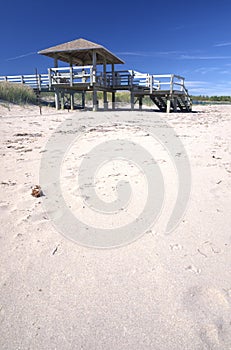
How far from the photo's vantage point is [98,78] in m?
17.1

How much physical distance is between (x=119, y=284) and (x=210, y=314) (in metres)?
0.62

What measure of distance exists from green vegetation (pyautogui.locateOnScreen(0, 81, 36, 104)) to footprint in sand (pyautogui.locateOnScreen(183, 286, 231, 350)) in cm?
1697

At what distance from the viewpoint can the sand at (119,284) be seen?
1.43 metres

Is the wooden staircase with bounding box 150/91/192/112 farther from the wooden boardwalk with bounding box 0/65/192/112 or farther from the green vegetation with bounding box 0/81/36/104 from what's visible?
the green vegetation with bounding box 0/81/36/104

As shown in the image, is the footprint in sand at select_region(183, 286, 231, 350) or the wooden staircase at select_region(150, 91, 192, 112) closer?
the footprint in sand at select_region(183, 286, 231, 350)

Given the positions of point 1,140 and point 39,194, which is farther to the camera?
point 1,140

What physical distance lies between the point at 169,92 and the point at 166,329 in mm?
18143

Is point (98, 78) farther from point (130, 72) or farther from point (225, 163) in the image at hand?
point (225, 163)

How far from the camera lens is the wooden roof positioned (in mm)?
16688

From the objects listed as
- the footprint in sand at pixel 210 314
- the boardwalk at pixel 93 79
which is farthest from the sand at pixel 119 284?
the boardwalk at pixel 93 79

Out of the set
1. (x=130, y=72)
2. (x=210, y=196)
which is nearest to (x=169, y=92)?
(x=130, y=72)

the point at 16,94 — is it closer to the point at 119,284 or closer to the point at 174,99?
the point at 174,99

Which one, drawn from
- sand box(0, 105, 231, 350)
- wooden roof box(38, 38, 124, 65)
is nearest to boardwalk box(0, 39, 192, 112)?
wooden roof box(38, 38, 124, 65)

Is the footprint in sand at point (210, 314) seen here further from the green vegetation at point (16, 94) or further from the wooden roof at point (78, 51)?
the wooden roof at point (78, 51)
